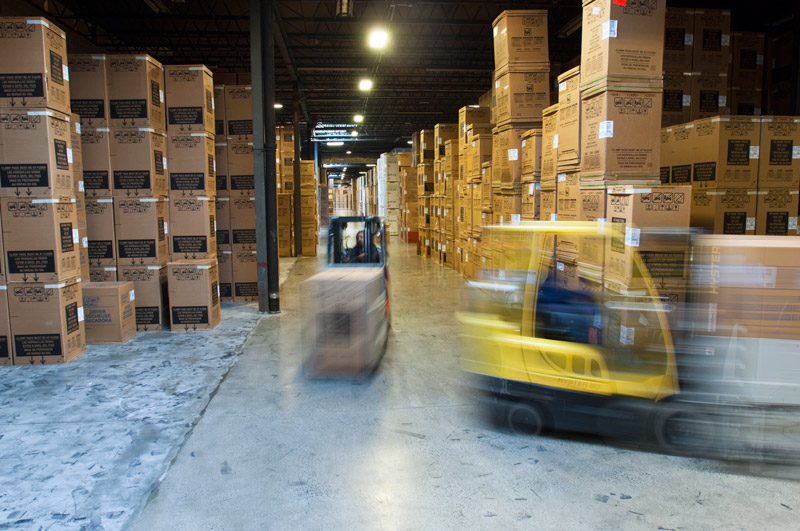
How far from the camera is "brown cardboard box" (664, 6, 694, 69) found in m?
7.69

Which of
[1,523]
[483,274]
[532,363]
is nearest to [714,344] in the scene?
[532,363]

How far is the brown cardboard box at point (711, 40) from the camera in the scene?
7.74 meters

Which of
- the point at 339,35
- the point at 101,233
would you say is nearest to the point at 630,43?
the point at 101,233

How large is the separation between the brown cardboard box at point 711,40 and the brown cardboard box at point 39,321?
9035mm

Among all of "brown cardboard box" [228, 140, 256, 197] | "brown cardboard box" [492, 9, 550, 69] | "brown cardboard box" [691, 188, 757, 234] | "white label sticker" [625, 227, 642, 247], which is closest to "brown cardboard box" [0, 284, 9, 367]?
"brown cardboard box" [228, 140, 256, 197]

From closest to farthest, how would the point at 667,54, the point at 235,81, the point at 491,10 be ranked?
1. the point at 667,54
2. the point at 235,81
3. the point at 491,10

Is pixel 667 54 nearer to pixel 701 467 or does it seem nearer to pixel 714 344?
pixel 714 344

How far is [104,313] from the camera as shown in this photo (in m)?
7.43

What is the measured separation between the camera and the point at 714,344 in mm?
3918

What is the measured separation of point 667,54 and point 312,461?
7280 millimetres

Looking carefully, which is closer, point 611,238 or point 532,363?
point 532,363

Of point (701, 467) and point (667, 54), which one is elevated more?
point (667, 54)

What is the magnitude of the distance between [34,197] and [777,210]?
8.91m

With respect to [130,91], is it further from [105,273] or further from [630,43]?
[630,43]
